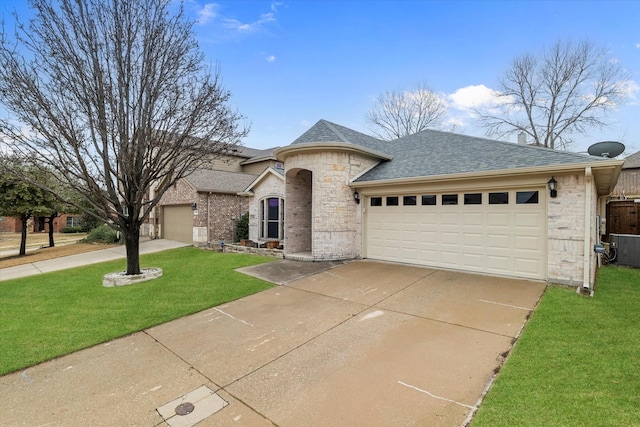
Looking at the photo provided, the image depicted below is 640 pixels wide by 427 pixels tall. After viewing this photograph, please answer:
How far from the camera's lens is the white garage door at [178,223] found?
16.0 m

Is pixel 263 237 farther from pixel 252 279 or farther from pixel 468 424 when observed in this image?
pixel 468 424

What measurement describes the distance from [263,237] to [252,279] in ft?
19.8

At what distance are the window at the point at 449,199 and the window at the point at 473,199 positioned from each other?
26 centimetres

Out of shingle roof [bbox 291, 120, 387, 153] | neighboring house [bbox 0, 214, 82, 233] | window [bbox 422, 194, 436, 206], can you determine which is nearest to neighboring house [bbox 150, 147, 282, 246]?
shingle roof [bbox 291, 120, 387, 153]

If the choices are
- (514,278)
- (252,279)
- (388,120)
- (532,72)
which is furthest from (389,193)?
(532,72)

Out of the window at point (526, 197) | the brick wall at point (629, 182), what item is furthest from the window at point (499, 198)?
the brick wall at point (629, 182)

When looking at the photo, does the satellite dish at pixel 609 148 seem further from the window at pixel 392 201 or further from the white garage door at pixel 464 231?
the window at pixel 392 201

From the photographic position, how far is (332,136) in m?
10.2

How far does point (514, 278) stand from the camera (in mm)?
7184

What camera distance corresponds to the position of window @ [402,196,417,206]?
905cm

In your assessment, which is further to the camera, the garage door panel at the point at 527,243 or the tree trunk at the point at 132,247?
the tree trunk at the point at 132,247

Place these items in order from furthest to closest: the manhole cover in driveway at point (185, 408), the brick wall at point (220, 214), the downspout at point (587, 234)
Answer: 1. the brick wall at point (220, 214)
2. the downspout at point (587, 234)
3. the manhole cover in driveway at point (185, 408)

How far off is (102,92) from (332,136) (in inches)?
258

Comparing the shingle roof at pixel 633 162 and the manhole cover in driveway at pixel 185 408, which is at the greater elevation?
the shingle roof at pixel 633 162
